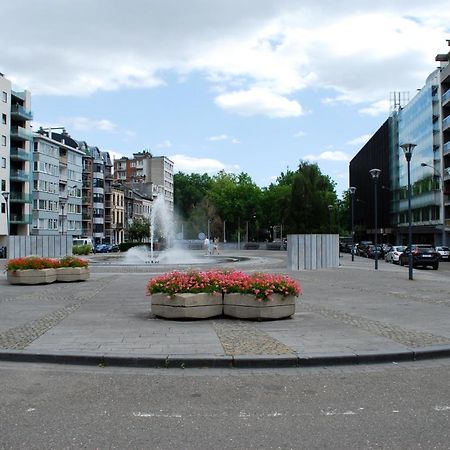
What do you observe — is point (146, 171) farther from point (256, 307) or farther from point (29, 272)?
point (256, 307)

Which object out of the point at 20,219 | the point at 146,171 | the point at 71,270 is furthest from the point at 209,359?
the point at 146,171

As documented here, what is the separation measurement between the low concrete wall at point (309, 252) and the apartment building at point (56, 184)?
5076 centimetres

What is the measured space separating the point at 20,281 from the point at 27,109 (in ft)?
203

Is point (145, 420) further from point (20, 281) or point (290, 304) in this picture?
point (20, 281)

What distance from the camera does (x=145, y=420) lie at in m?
5.20

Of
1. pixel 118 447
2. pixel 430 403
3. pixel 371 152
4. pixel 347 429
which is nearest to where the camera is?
pixel 118 447

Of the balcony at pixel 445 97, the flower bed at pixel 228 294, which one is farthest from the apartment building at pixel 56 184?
the flower bed at pixel 228 294

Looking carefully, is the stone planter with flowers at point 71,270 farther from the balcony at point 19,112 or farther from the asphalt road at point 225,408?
the balcony at point 19,112

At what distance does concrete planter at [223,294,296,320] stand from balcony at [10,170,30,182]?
68.1 meters

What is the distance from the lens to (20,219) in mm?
74312

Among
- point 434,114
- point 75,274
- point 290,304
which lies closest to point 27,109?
point 434,114

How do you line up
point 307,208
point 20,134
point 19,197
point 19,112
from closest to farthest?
point 19,112
point 20,134
point 19,197
point 307,208

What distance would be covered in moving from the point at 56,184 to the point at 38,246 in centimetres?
5779

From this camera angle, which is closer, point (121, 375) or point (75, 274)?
point (121, 375)
